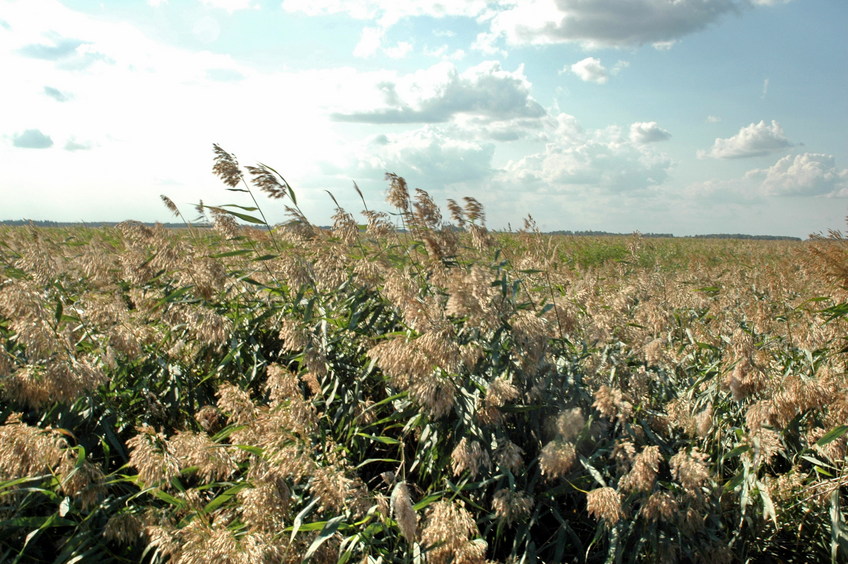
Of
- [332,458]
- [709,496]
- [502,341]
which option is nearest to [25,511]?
[332,458]

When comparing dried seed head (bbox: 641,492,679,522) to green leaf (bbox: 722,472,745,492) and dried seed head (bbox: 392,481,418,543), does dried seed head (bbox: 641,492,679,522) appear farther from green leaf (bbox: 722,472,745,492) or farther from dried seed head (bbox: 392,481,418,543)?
dried seed head (bbox: 392,481,418,543)

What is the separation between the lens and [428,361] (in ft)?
7.89

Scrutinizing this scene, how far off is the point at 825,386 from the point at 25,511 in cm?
368

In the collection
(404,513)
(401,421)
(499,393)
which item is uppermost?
(499,393)

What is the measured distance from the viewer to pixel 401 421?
3098mm

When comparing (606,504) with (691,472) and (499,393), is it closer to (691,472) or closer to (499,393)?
(691,472)

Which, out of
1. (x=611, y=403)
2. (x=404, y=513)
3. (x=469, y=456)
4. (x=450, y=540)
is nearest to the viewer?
(x=404, y=513)

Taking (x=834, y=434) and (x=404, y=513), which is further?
(x=834, y=434)

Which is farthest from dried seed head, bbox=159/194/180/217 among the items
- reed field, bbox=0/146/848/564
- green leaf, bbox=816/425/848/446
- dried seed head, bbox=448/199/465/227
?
green leaf, bbox=816/425/848/446

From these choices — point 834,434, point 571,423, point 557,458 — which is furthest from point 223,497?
point 834,434

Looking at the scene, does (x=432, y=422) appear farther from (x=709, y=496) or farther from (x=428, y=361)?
(x=709, y=496)

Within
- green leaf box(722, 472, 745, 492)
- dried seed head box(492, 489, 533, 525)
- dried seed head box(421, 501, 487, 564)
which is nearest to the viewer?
dried seed head box(421, 501, 487, 564)

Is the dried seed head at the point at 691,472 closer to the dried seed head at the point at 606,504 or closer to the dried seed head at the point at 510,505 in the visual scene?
the dried seed head at the point at 606,504

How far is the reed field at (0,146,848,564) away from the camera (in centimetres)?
222
